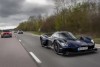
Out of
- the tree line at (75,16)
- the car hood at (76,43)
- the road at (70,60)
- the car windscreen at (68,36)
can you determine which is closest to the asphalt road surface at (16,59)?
the road at (70,60)

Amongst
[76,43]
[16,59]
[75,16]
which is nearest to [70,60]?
[76,43]

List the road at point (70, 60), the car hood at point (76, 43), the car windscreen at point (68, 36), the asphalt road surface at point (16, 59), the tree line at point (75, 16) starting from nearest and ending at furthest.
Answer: the road at point (70, 60), the asphalt road surface at point (16, 59), the car hood at point (76, 43), the car windscreen at point (68, 36), the tree line at point (75, 16)

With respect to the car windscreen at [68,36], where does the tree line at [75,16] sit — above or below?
above

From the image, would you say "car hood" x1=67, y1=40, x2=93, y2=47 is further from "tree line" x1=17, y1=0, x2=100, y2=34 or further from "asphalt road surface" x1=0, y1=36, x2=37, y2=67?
"tree line" x1=17, y1=0, x2=100, y2=34

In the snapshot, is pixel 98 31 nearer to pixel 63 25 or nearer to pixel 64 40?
pixel 63 25

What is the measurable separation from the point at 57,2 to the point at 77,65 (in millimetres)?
40666

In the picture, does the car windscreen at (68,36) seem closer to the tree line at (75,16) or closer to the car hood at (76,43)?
Result: the car hood at (76,43)

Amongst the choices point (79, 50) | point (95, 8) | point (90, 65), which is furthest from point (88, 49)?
point (95, 8)

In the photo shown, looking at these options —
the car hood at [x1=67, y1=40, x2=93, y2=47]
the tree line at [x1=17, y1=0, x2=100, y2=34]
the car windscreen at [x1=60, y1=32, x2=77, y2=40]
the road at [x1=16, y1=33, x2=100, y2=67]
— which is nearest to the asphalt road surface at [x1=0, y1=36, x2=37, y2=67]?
the road at [x1=16, y1=33, x2=100, y2=67]

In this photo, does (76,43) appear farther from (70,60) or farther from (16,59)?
(16,59)

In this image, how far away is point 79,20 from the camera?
44062mm

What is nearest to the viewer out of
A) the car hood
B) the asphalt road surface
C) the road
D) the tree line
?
the road

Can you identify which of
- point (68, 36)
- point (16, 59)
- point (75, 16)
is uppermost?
point (75, 16)

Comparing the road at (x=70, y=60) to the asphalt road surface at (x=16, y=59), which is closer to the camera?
the road at (x=70, y=60)
